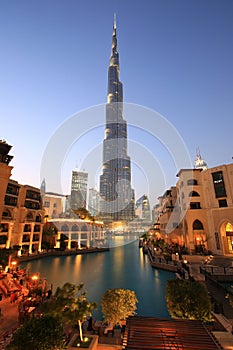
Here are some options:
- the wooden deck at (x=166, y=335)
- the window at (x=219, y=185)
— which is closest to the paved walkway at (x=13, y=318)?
the wooden deck at (x=166, y=335)

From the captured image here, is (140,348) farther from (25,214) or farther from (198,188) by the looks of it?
(25,214)

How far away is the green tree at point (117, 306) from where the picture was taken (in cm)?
922

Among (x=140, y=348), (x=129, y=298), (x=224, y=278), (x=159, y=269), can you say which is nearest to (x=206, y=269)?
(x=224, y=278)

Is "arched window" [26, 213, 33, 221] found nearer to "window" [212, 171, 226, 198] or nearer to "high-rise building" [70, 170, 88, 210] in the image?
"window" [212, 171, 226, 198]

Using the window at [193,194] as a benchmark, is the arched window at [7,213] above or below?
below

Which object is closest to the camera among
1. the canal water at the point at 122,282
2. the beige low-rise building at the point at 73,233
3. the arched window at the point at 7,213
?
the canal water at the point at 122,282

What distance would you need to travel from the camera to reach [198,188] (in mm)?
39969

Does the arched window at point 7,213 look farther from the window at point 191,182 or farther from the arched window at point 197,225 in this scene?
the window at point 191,182

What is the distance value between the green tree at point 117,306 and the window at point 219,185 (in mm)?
33276

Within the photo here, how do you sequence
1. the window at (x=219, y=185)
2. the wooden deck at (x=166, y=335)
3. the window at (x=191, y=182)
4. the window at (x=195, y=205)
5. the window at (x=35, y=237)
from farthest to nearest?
the window at (x=35, y=237) → the window at (x=191, y=182) → the window at (x=195, y=205) → the window at (x=219, y=185) → the wooden deck at (x=166, y=335)

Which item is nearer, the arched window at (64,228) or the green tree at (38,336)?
the green tree at (38,336)

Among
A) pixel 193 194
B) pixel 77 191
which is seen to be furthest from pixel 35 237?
pixel 77 191

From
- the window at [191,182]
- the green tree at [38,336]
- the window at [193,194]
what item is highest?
the window at [191,182]

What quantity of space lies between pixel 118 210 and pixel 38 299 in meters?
183
